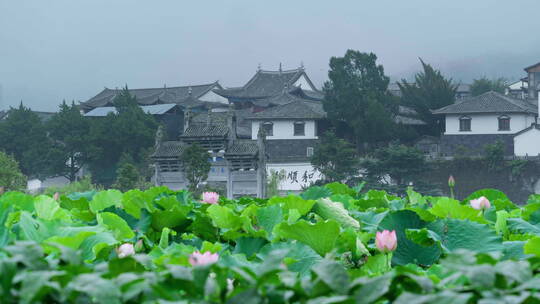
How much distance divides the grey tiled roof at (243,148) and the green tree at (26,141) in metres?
9.07

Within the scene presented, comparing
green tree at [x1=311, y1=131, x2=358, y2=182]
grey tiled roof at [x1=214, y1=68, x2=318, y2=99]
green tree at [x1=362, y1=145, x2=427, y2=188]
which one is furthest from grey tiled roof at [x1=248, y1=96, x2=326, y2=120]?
grey tiled roof at [x1=214, y1=68, x2=318, y2=99]

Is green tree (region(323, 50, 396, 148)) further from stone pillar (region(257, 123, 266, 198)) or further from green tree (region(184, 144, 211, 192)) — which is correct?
green tree (region(184, 144, 211, 192))

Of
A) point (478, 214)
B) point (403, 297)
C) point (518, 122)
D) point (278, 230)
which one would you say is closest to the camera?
point (403, 297)

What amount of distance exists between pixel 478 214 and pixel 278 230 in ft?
1.68

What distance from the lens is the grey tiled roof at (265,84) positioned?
2894 cm

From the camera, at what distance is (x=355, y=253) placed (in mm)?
1249

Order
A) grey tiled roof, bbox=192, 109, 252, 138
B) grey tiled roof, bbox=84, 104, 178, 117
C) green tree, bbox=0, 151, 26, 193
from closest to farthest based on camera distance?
grey tiled roof, bbox=192, 109, 252, 138 < green tree, bbox=0, 151, 26, 193 < grey tiled roof, bbox=84, 104, 178, 117

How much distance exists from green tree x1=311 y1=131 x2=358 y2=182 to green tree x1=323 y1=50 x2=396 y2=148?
1319 mm

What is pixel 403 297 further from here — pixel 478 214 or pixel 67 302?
pixel 478 214

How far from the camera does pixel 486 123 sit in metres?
22.4

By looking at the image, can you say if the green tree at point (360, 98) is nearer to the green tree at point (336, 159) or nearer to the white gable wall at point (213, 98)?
the green tree at point (336, 159)

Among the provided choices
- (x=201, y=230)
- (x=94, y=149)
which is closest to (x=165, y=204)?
(x=201, y=230)

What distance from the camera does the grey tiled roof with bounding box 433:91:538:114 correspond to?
2219 cm

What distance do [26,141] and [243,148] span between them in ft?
34.1
